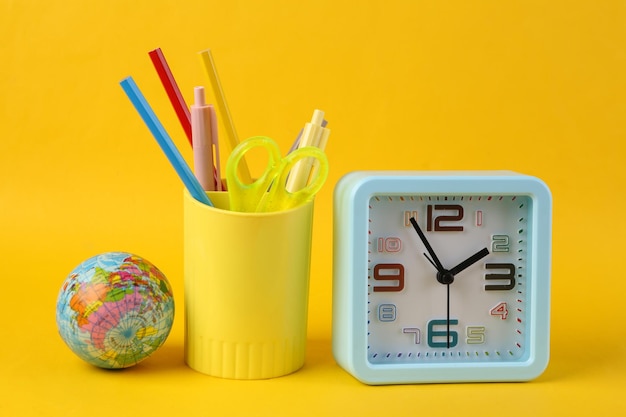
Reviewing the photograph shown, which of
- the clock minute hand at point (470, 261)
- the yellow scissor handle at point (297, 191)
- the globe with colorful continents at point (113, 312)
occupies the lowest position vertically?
the globe with colorful continents at point (113, 312)

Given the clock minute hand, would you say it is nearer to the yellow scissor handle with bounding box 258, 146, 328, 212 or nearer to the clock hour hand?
the clock hour hand

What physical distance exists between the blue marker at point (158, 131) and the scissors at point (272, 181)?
0.18ft

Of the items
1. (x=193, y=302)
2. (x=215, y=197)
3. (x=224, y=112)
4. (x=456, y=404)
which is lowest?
(x=456, y=404)

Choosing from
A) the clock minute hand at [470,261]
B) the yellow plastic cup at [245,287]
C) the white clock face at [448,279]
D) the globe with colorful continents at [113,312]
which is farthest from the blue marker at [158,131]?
the clock minute hand at [470,261]

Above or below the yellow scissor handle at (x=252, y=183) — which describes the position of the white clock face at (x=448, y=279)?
below

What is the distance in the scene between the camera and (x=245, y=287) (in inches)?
69.2

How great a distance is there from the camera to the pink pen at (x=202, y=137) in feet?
5.88

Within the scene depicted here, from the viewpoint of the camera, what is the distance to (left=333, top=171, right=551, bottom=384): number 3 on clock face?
176 cm

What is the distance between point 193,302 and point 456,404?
1.27 feet

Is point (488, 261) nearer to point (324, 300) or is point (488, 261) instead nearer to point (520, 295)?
point (520, 295)

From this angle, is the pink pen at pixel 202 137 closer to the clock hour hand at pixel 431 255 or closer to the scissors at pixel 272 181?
the scissors at pixel 272 181

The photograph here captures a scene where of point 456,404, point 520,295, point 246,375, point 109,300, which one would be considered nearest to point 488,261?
point 520,295

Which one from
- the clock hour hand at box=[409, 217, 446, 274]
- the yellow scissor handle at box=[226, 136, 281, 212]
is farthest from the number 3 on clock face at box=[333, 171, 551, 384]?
the yellow scissor handle at box=[226, 136, 281, 212]

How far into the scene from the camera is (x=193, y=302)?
180cm
